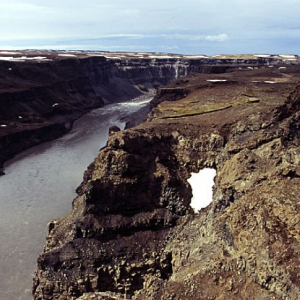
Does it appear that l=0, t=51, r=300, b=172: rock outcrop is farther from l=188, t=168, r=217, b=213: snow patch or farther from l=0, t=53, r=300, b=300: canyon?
l=188, t=168, r=217, b=213: snow patch

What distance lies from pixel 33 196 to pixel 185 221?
23.0m

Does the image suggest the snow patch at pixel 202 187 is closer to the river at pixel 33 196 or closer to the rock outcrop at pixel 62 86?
the river at pixel 33 196

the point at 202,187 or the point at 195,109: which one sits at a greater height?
the point at 195,109

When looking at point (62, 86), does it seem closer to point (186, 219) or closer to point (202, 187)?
point (202, 187)

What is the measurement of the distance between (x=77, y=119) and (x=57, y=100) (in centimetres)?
678

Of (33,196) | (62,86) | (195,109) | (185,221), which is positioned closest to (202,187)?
(185,221)

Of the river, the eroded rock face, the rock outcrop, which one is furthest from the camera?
the rock outcrop

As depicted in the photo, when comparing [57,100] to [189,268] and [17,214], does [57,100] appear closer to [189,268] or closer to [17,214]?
[17,214]

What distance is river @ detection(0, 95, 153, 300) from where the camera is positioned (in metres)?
27.7

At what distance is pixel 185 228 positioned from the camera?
21953 mm

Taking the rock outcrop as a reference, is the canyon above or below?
above

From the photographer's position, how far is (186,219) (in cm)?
2261

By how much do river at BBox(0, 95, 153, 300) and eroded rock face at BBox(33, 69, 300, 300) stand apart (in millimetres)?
4809

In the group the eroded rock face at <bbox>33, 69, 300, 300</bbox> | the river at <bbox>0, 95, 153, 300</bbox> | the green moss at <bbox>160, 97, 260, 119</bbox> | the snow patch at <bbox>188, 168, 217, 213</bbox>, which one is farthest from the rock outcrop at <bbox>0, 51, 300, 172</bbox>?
the snow patch at <bbox>188, 168, 217, 213</bbox>
